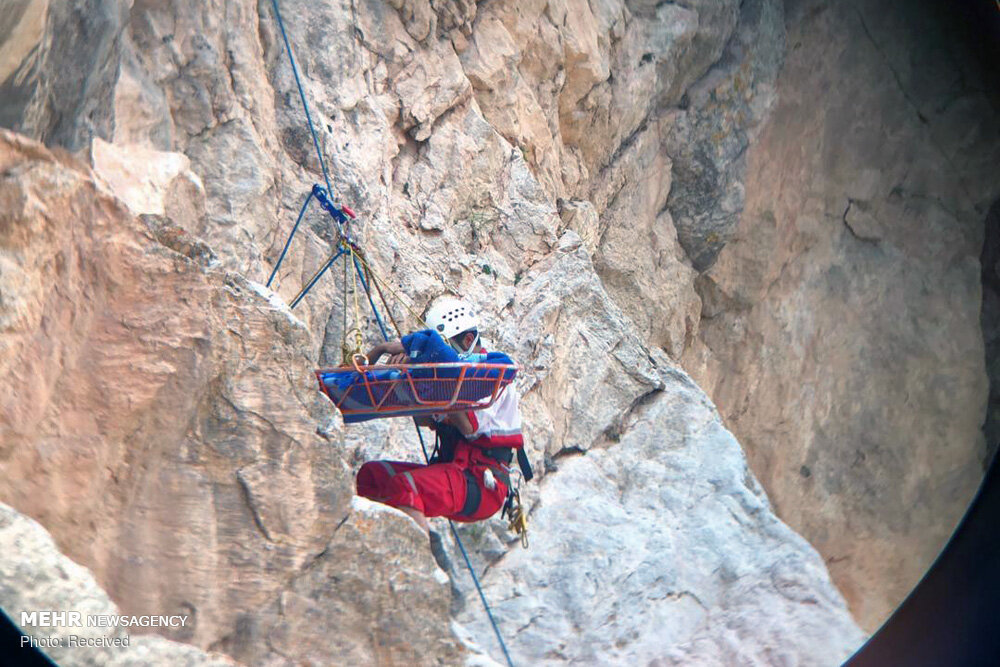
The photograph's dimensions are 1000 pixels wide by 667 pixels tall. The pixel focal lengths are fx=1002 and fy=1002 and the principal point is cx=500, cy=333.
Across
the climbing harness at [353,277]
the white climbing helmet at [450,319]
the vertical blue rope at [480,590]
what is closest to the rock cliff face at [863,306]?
the vertical blue rope at [480,590]

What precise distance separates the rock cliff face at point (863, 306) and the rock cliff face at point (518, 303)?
4 centimetres

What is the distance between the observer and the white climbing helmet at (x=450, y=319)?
5.00 meters

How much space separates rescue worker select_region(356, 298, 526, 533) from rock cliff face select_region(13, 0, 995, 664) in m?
0.54

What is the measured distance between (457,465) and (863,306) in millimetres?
7467

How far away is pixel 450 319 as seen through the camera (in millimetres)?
5016

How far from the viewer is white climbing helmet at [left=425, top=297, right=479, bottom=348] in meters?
5.00

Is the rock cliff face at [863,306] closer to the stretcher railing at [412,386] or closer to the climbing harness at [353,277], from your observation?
the climbing harness at [353,277]

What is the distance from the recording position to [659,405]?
293 inches

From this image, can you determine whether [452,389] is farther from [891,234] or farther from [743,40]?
[891,234]

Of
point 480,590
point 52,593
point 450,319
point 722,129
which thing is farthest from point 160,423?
point 722,129

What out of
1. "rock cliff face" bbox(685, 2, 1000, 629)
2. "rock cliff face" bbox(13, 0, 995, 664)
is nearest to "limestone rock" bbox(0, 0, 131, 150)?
"rock cliff face" bbox(13, 0, 995, 664)

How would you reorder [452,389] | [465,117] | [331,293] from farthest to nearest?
[465,117] < [331,293] < [452,389]

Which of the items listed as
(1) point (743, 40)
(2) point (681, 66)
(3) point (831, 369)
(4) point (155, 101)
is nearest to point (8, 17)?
(4) point (155, 101)

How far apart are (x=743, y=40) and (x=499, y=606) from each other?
21.2ft
